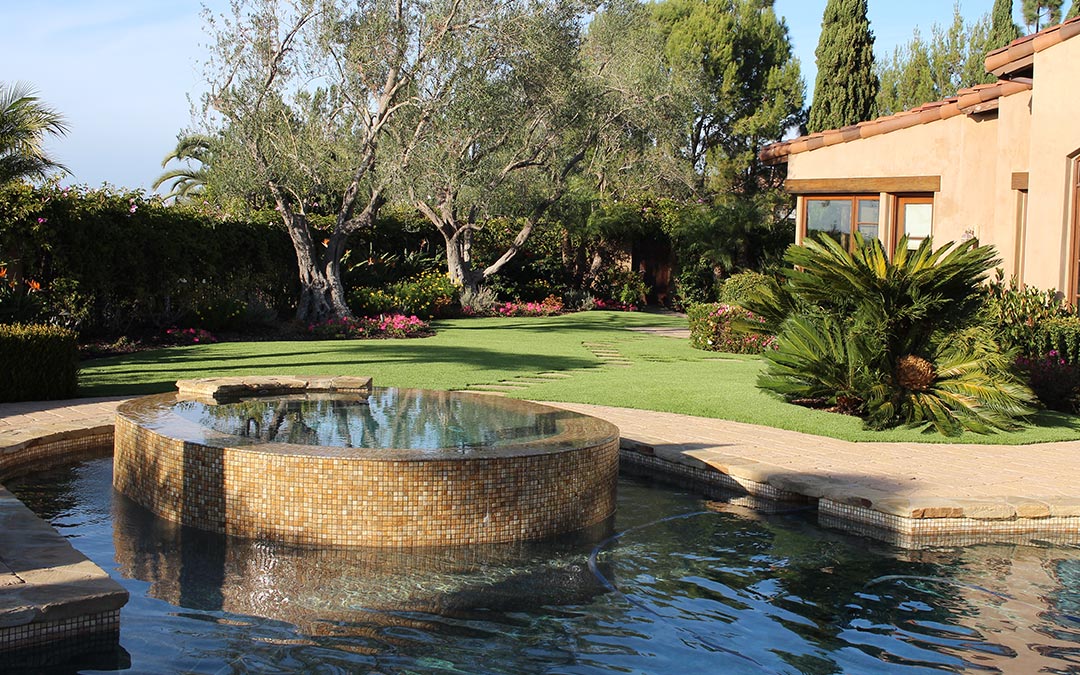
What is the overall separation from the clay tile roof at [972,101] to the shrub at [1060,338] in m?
3.50

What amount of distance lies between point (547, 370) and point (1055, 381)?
652 cm

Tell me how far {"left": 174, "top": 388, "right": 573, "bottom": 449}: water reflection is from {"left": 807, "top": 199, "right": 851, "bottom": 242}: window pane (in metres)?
10.1

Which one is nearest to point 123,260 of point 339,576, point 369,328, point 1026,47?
point 369,328

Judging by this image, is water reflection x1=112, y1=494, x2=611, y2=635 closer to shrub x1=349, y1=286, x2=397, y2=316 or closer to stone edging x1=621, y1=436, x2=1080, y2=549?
stone edging x1=621, y1=436, x2=1080, y2=549

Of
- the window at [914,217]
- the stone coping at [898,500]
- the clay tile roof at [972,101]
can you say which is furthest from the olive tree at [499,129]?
the stone coping at [898,500]

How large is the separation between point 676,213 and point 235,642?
26.8 m

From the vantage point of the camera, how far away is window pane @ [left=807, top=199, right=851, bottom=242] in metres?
17.3

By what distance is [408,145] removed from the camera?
66.2 ft

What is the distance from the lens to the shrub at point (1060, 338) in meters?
11.5

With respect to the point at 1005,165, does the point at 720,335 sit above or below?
below

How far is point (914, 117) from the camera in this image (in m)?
16.2

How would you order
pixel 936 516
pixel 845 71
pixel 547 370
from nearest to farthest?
1. pixel 936 516
2. pixel 547 370
3. pixel 845 71

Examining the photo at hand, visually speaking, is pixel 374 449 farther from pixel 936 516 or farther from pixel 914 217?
pixel 914 217

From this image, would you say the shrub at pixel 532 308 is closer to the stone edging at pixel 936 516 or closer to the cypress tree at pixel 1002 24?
the cypress tree at pixel 1002 24
